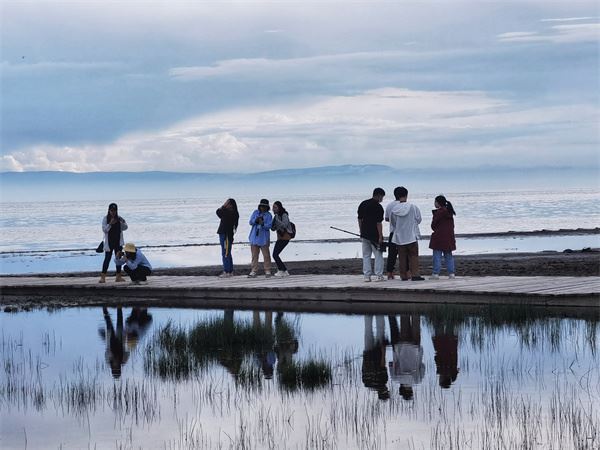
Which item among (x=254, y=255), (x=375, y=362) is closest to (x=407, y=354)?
(x=375, y=362)

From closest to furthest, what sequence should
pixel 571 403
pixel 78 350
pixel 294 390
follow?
pixel 571 403
pixel 294 390
pixel 78 350

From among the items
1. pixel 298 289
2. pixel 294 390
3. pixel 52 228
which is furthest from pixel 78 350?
pixel 52 228

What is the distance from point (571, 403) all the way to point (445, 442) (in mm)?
1933

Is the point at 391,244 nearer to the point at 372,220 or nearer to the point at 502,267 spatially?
the point at 372,220

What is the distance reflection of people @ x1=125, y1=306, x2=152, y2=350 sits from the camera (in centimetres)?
1691

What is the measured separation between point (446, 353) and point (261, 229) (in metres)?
10.2

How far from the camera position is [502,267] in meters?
31.4

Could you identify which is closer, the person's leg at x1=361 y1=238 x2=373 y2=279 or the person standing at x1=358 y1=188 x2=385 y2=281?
the person standing at x1=358 y1=188 x2=385 y2=281

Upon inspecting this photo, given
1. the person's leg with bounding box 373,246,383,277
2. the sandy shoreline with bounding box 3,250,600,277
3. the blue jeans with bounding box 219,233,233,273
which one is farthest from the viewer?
the sandy shoreline with bounding box 3,250,600,277

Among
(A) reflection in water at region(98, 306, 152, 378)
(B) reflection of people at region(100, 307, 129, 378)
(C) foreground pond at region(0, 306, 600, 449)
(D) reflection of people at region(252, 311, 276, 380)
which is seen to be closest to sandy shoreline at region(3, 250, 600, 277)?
(A) reflection in water at region(98, 306, 152, 378)

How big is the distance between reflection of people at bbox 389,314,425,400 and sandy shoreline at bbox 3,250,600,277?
1074cm

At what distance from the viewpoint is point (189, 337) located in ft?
52.5

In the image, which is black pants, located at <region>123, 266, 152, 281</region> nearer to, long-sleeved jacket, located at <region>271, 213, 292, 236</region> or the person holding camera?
the person holding camera

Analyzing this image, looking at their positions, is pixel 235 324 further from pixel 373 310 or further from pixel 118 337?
pixel 373 310
